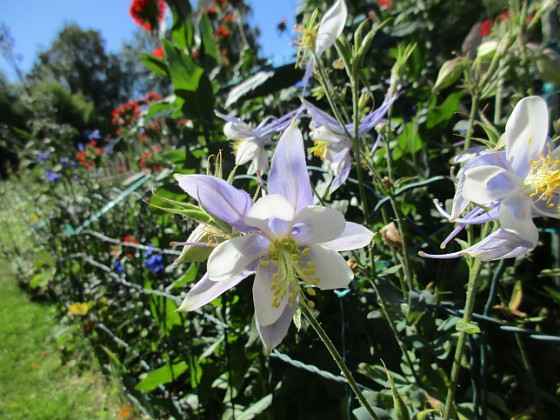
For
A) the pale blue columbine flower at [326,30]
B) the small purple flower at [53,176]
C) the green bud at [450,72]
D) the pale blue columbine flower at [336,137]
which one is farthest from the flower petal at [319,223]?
the small purple flower at [53,176]

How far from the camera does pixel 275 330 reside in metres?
0.57

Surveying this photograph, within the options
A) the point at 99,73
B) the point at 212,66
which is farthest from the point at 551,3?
the point at 99,73

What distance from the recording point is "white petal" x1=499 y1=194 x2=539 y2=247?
1.57 ft

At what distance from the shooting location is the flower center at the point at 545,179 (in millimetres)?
529

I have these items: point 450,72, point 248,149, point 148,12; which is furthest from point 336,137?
point 148,12

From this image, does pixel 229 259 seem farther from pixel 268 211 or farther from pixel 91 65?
pixel 91 65

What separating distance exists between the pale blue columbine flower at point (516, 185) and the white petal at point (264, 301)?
24 cm

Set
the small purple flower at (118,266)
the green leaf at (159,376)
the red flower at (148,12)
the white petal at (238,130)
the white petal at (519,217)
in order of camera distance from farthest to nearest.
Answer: the small purple flower at (118,266) → the red flower at (148,12) → the green leaf at (159,376) → the white petal at (238,130) → the white petal at (519,217)

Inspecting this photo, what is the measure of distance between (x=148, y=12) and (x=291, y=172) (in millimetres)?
2408

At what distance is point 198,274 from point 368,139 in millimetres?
665

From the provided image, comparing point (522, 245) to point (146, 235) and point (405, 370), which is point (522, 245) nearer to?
point (405, 370)

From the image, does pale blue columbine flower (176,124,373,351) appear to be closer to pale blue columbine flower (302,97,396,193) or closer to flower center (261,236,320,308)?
flower center (261,236,320,308)

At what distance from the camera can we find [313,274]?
564 mm

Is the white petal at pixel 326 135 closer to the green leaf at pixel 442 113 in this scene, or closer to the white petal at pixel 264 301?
the white petal at pixel 264 301
